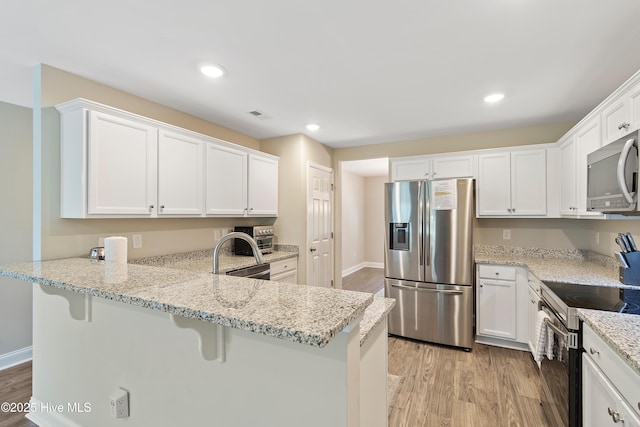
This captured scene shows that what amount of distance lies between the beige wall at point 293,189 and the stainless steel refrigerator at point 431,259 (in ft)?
3.62

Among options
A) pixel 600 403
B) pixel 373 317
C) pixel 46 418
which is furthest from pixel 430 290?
pixel 46 418

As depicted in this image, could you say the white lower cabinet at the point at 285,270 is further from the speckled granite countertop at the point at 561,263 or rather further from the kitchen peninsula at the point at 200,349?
the speckled granite countertop at the point at 561,263

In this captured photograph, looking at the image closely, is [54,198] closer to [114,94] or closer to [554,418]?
[114,94]

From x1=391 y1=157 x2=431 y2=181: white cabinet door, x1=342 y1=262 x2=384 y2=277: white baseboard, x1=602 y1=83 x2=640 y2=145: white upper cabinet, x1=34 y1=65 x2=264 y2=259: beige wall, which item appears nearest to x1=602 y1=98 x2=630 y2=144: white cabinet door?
x1=602 y1=83 x2=640 y2=145: white upper cabinet

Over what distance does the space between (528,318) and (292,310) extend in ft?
9.84

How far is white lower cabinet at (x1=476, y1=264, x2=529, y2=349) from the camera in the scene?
296 centimetres

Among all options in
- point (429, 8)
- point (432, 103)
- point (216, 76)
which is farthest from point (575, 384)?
point (216, 76)

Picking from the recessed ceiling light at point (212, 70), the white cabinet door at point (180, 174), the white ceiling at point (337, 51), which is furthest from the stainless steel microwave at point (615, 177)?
the white cabinet door at point (180, 174)

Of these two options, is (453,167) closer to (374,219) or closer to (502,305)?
(502,305)

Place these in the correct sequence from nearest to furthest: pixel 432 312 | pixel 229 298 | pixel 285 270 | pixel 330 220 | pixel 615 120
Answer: pixel 229 298 → pixel 615 120 → pixel 432 312 → pixel 285 270 → pixel 330 220

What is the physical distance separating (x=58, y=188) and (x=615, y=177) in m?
3.77

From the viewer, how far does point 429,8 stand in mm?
1507

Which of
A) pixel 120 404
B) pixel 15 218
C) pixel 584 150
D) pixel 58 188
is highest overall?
pixel 584 150

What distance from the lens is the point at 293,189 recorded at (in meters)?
3.92
